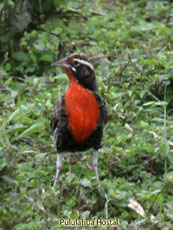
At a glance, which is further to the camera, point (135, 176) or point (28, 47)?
point (28, 47)

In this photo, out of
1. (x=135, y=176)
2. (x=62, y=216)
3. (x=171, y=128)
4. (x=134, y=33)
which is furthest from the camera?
(x=134, y=33)

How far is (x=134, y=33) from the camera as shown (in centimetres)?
1227

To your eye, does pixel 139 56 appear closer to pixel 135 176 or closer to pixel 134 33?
pixel 134 33

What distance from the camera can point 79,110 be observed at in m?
7.71

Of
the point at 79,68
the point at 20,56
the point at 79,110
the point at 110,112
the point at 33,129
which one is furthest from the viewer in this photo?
the point at 20,56

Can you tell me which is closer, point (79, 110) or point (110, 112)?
point (79, 110)

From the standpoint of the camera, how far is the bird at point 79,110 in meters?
7.73

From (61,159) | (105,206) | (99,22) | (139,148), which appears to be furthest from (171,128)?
(99,22)

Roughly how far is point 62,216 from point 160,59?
374 centimetres

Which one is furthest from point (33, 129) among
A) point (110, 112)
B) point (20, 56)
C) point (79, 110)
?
point (20, 56)

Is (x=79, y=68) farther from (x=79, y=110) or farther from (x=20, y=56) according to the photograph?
(x=20, y=56)

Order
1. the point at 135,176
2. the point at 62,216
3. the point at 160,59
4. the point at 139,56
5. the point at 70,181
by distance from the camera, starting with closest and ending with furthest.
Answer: the point at 62,216 → the point at 70,181 → the point at 135,176 → the point at 160,59 → the point at 139,56

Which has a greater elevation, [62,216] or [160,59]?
[160,59]

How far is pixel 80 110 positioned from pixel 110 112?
178cm
